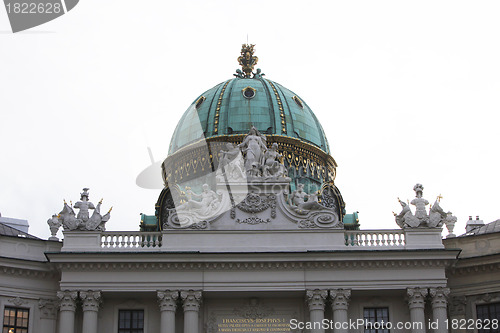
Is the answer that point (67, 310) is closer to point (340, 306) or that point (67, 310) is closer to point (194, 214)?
point (194, 214)

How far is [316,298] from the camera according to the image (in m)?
38.8

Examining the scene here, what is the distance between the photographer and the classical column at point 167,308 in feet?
126

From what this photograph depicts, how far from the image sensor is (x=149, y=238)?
42062 millimetres

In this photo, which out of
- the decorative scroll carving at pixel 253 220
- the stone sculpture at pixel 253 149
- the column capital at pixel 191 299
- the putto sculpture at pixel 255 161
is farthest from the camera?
the stone sculpture at pixel 253 149

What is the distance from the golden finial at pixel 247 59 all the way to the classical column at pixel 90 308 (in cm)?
1966

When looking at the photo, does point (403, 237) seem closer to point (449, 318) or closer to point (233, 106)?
point (449, 318)

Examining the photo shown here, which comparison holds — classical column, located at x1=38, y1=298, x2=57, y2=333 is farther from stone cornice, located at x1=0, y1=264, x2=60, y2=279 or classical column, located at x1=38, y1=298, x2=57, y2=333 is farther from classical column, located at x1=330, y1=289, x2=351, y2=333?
classical column, located at x1=330, y1=289, x2=351, y2=333

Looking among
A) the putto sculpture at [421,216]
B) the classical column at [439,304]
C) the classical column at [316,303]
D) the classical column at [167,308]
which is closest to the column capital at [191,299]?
the classical column at [167,308]

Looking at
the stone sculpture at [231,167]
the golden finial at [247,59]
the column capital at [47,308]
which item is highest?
the golden finial at [247,59]

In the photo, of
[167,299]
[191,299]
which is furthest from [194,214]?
[167,299]

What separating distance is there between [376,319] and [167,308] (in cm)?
863

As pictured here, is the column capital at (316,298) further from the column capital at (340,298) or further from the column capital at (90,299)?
the column capital at (90,299)

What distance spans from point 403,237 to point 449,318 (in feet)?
12.6

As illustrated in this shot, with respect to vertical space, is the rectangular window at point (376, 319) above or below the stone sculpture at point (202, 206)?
below
